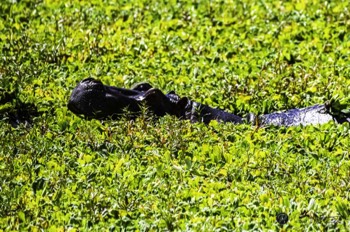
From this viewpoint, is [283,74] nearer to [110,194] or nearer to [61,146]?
[61,146]

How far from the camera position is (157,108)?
24.5 ft

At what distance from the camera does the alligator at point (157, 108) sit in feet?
23.9

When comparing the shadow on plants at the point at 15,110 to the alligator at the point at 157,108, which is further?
the shadow on plants at the point at 15,110

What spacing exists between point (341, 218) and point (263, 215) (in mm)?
485

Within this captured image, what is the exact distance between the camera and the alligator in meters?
7.29

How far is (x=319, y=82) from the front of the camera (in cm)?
848

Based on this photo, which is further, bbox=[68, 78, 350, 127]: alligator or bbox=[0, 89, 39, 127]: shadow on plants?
bbox=[0, 89, 39, 127]: shadow on plants

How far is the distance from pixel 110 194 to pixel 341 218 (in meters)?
1.50

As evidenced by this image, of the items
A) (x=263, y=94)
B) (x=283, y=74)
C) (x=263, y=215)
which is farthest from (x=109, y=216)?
(x=283, y=74)

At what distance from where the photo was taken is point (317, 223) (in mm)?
5598

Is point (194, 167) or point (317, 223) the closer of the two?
point (317, 223)

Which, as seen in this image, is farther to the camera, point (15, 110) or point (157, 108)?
point (15, 110)

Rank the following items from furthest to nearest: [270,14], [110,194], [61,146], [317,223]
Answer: [270,14], [61,146], [110,194], [317,223]

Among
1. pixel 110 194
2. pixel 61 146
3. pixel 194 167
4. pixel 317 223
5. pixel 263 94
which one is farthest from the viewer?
pixel 263 94
